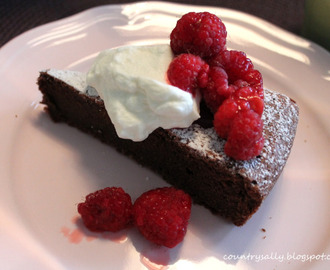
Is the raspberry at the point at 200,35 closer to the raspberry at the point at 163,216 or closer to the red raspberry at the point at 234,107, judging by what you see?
the red raspberry at the point at 234,107

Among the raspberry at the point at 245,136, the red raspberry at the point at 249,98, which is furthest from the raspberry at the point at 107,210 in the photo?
the red raspberry at the point at 249,98

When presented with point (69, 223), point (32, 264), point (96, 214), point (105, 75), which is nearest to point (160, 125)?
point (105, 75)

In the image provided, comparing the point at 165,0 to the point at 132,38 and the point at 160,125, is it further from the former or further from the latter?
the point at 160,125

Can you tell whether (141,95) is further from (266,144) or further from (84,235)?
(84,235)

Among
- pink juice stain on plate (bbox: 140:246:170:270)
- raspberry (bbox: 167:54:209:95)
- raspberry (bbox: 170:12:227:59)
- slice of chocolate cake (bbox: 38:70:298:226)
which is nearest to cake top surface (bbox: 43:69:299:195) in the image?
slice of chocolate cake (bbox: 38:70:298:226)

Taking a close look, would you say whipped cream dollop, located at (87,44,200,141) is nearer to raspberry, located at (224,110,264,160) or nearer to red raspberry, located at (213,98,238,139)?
red raspberry, located at (213,98,238,139)
